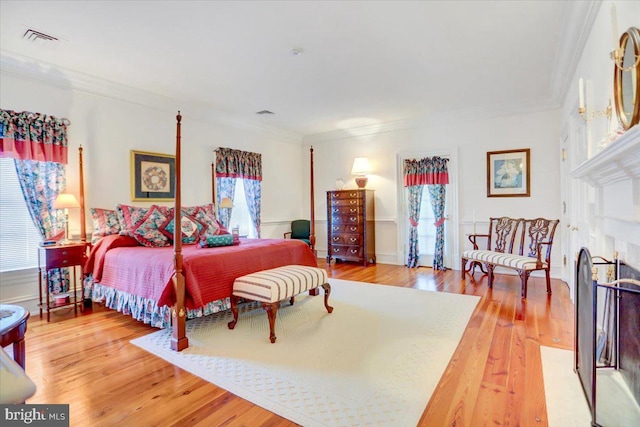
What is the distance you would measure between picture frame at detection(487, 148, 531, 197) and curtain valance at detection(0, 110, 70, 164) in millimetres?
5760

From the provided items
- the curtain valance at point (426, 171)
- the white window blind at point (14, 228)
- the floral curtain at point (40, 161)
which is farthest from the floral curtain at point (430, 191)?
the white window blind at point (14, 228)

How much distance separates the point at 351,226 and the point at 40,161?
4.47 m

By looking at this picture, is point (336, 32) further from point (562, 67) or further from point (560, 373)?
point (560, 373)

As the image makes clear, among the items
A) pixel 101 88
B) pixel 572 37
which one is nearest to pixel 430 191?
pixel 572 37

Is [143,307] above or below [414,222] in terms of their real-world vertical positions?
below

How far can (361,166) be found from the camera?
6.23m

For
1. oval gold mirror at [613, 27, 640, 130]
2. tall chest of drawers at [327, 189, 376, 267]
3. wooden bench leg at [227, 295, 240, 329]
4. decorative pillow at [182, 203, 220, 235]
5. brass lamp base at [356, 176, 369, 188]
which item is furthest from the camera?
brass lamp base at [356, 176, 369, 188]

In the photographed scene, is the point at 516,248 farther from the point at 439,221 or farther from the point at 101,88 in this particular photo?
the point at 101,88

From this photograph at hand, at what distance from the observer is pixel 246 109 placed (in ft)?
16.8

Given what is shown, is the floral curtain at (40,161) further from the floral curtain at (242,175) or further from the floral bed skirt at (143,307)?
the floral curtain at (242,175)

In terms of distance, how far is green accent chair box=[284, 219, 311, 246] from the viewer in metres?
6.53

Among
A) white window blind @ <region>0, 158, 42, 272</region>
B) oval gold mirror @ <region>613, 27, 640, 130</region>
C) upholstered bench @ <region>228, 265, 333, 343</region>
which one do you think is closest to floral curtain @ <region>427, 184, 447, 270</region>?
upholstered bench @ <region>228, 265, 333, 343</region>

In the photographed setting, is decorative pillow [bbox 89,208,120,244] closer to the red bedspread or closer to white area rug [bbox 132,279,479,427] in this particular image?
the red bedspread

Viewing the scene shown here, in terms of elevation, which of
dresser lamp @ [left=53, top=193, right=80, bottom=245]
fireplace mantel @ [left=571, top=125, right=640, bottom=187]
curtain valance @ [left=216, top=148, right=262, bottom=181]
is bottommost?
dresser lamp @ [left=53, top=193, right=80, bottom=245]
